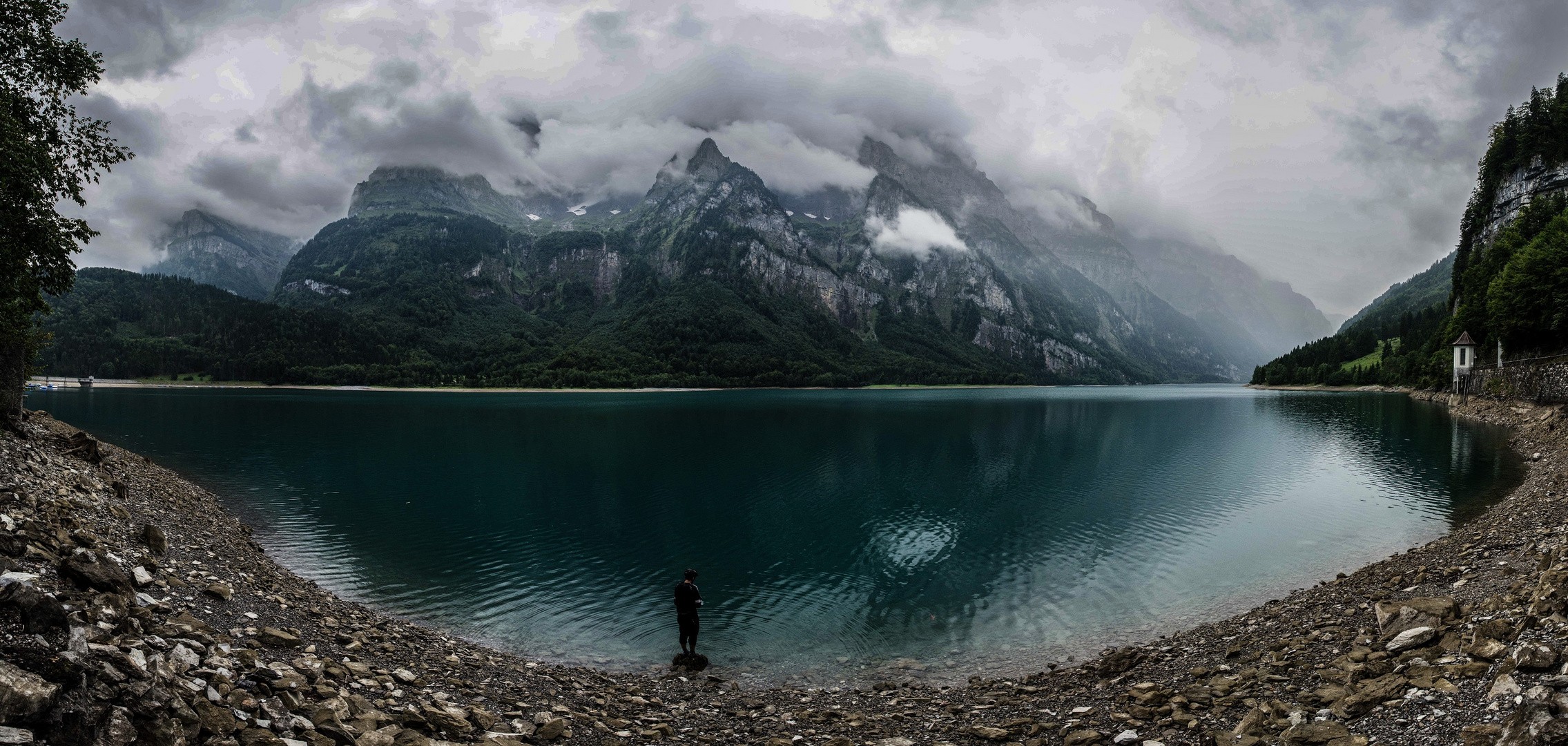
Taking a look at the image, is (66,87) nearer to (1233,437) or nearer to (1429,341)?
(1233,437)

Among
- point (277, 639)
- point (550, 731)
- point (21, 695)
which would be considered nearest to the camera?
point (21, 695)

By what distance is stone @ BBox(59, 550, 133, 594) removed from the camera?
11672 millimetres

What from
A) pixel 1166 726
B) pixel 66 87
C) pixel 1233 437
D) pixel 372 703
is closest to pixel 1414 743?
pixel 1166 726

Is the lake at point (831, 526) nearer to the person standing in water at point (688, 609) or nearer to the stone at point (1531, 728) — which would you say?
the person standing in water at point (688, 609)

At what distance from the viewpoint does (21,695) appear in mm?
6961

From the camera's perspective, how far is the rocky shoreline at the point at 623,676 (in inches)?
336

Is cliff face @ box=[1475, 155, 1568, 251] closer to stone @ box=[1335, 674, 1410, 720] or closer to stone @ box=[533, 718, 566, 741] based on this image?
stone @ box=[1335, 674, 1410, 720]

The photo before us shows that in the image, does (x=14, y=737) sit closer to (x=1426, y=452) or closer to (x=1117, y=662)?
(x=1117, y=662)

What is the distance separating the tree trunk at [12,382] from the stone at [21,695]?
1061 inches

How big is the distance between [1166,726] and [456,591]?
2469 cm

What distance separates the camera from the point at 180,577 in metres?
16.5

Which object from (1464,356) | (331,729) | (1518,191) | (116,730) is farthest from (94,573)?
(1518,191)

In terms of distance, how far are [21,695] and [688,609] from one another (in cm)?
1433

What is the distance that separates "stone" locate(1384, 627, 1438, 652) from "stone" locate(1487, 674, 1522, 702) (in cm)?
348
